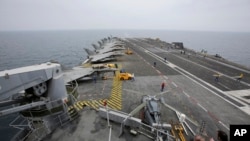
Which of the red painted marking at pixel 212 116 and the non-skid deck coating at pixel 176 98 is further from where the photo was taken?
the red painted marking at pixel 212 116

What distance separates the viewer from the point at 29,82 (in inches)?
380

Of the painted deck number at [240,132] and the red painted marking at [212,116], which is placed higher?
the painted deck number at [240,132]

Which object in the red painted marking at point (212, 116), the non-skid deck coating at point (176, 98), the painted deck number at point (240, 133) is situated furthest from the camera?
the red painted marking at point (212, 116)

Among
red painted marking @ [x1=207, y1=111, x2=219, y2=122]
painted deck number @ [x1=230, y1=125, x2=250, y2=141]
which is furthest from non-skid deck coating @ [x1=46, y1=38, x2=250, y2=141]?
painted deck number @ [x1=230, y1=125, x2=250, y2=141]

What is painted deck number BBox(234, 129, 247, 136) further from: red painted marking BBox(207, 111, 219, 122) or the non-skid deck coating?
red painted marking BBox(207, 111, 219, 122)

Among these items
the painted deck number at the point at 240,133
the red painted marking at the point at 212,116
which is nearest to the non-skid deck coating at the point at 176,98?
the red painted marking at the point at 212,116

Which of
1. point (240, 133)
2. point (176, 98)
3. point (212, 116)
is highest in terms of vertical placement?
point (240, 133)

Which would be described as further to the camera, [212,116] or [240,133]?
[212,116]

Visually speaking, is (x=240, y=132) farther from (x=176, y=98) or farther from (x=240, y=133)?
(x=176, y=98)

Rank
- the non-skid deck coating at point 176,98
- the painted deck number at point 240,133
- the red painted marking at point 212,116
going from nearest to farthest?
the painted deck number at point 240,133
the non-skid deck coating at point 176,98
the red painted marking at point 212,116

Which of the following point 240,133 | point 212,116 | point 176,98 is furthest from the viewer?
point 176,98

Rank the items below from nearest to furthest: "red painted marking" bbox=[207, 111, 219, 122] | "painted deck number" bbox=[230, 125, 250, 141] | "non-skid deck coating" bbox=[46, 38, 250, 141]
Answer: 1. "painted deck number" bbox=[230, 125, 250, 141]
2. "non-skid deck coating" bbox=[46, 38, 250, 141]
3. "red painted marking" bbox=[207, 111, 219, 122]

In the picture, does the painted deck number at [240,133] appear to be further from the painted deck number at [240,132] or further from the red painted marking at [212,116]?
the red painted marking at [212,116]

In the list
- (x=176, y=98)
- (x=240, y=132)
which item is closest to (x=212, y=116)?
(x=176, y=98)
